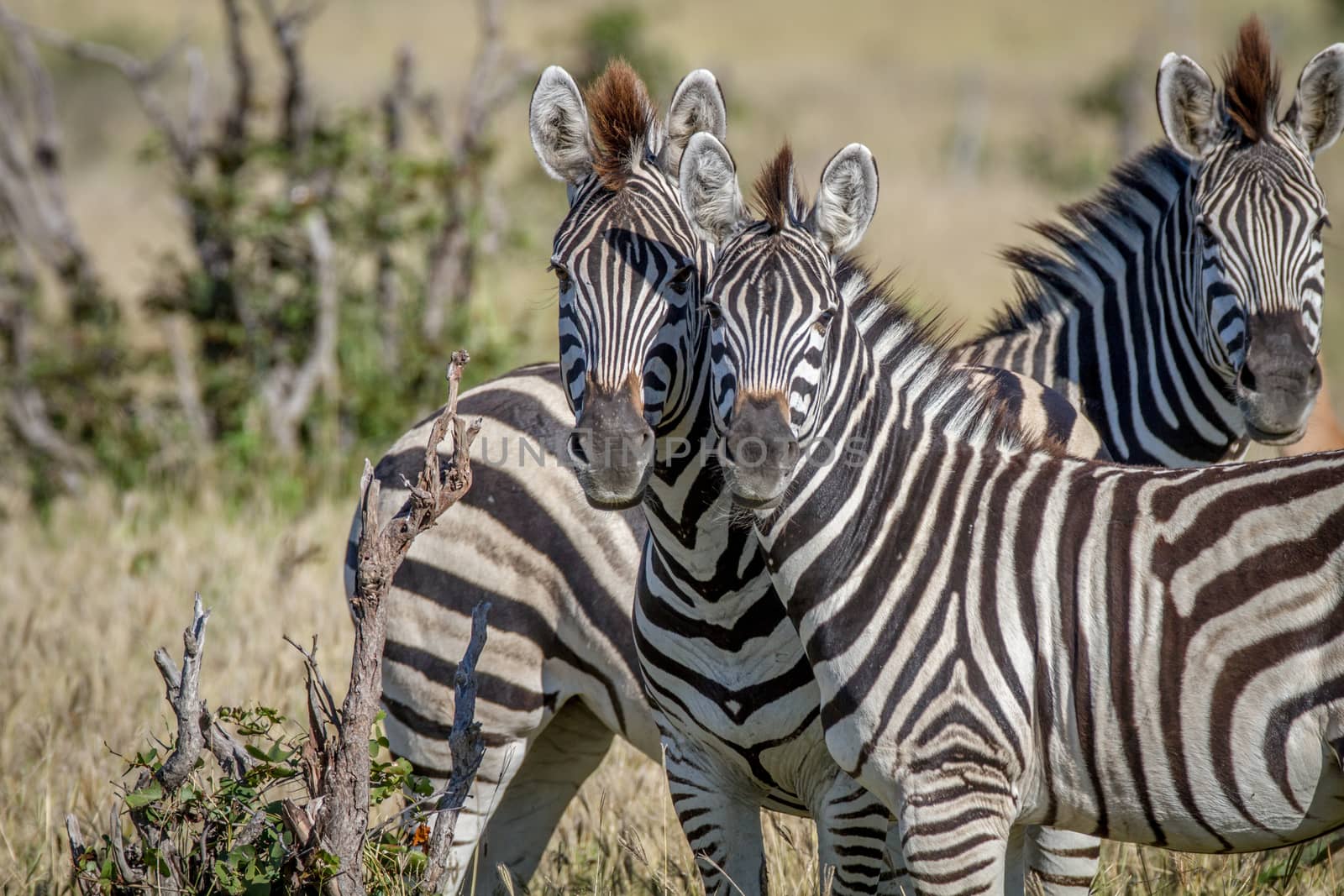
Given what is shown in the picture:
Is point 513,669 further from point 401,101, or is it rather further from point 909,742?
point 401,101

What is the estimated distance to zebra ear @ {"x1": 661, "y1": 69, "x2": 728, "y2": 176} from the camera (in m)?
3.72

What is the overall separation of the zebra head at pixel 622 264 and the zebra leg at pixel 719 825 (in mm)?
974

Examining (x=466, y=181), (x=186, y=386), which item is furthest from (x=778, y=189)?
(x=186, y=386)

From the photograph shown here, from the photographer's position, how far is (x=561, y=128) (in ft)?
12.5

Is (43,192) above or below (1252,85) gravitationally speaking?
above

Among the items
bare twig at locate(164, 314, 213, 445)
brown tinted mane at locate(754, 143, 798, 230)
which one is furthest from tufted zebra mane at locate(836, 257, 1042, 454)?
bare twig at locate(164, 314, 213, 445)

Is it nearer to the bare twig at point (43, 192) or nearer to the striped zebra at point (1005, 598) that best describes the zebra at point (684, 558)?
the striped zebra at point (1005, 598)

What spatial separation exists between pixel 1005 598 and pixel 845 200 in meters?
1.14

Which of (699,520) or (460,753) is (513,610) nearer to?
(460,753)

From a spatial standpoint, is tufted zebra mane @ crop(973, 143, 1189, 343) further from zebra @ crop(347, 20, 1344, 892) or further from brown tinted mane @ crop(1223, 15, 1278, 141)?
zebra @ crop(347, 20, 1344, 892)

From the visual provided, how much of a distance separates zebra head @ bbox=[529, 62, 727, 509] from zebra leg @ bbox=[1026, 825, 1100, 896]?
1868mm

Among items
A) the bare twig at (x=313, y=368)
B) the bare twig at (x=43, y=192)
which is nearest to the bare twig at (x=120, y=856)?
the bare twig at (x=313, y=368)

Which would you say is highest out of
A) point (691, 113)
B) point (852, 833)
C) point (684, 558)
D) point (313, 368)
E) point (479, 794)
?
point (313, 368)

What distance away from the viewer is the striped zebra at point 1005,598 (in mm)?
2877
